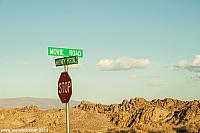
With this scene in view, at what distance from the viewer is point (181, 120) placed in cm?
6091

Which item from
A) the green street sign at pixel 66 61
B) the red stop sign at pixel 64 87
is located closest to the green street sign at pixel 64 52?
the green street sign at pixel 66 61

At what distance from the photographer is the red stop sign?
1094cm

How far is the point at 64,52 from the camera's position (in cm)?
1197

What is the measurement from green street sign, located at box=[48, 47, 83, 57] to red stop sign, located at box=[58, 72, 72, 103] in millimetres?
809

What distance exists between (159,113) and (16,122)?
2404 centimetres

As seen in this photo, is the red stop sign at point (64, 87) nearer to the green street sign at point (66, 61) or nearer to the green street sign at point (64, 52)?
the green street sign at point (66, 61)

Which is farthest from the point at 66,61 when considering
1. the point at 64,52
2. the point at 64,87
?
the point at 64,87

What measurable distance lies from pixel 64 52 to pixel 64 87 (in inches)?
52.1

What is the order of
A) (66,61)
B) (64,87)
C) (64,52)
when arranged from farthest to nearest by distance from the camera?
(64,52), (66,61), (64,87)

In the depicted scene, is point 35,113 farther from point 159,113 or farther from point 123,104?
point 123,104

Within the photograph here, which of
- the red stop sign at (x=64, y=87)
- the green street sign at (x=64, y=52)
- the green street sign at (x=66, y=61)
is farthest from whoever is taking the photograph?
the green street sign at (x=64, y=52)

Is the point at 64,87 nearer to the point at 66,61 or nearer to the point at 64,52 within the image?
the point at 66,61

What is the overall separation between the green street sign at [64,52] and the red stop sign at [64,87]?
0.81m

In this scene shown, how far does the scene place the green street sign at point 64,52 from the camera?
38.8 ft
